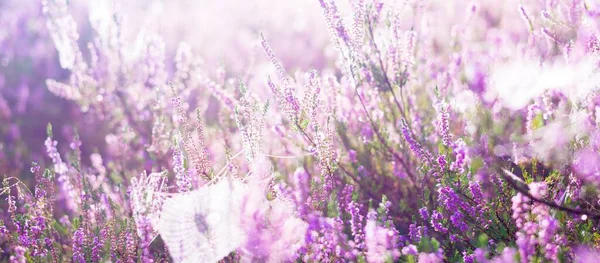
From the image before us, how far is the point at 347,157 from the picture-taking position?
3.02 m

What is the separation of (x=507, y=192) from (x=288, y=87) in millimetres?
891

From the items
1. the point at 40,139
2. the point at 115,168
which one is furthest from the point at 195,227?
the point at 40,139

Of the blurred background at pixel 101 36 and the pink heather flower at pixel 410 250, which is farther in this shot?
the blurred background at pixel 101 36

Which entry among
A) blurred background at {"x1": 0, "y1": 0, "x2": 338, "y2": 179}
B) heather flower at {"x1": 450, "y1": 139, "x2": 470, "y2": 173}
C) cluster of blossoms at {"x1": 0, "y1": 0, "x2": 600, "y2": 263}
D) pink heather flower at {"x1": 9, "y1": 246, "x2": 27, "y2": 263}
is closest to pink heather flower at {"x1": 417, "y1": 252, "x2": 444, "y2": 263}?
cluster of blossoms at {"x1": 0, "y1": 0, "x2": 600, "y2": 263}

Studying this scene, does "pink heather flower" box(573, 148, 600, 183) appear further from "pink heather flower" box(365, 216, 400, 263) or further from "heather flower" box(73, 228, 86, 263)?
"heather flower" box(73, 228, 86, 263)

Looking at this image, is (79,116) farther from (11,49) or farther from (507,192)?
(507,192)

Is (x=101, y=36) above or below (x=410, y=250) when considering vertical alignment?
above

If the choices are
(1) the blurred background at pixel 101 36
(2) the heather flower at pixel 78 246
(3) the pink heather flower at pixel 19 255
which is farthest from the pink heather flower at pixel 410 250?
(1) the blurred background at pixel 101 36

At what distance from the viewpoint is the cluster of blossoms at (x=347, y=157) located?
6.50ft

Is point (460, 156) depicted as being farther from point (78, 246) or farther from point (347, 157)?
point (78, 246)

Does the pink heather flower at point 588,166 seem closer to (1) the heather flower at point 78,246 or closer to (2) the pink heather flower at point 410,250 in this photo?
(2) the pink heather flower at point 410,250

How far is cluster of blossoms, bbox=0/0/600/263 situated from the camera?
198 cm

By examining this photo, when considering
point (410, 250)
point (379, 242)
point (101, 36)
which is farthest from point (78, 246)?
point (101, 36)

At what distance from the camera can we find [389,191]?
2.85 m
